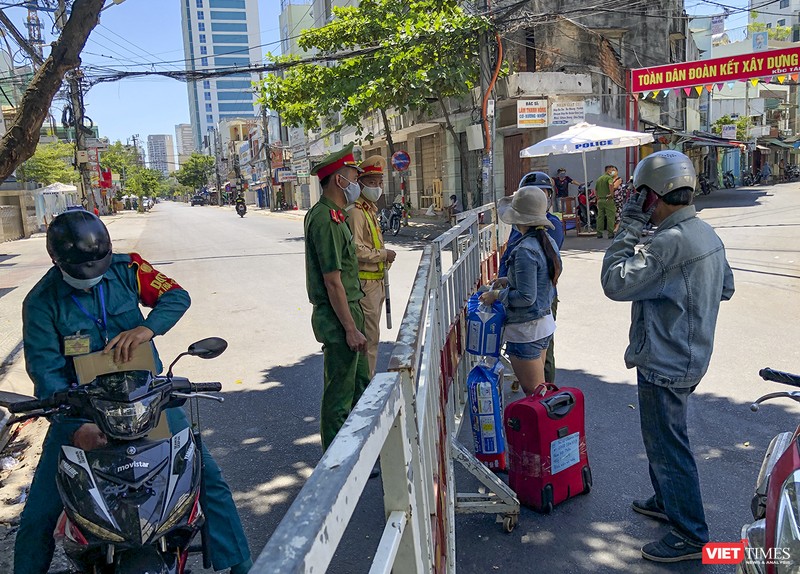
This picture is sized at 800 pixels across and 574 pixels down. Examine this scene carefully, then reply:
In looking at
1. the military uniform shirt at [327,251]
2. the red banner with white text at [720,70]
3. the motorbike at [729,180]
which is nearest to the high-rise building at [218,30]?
the motorbike at [729,180]

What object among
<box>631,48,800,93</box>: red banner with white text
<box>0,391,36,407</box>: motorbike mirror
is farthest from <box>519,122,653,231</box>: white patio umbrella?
<box>0,391,36,407</box>: motorbike mirror

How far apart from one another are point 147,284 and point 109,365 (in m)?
0.40

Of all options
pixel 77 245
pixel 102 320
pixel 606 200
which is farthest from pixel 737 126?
pixel 77 245

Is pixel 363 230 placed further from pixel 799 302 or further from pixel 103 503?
pixel 799 302

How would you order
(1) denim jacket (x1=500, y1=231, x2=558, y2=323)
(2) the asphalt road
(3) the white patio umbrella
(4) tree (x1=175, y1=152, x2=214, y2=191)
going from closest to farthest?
(2) the asphalt road, (1) denim jacket (x1=500, y1=231, x2=558, y2=323), (3) the white patio umbrella, (4) tree (x1=175, y1=152, x2=214, y2=191)

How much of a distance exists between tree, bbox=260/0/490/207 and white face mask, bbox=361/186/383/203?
37.4ft

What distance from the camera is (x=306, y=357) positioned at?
6.86 meters

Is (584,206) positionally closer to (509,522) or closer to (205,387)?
(509,522)

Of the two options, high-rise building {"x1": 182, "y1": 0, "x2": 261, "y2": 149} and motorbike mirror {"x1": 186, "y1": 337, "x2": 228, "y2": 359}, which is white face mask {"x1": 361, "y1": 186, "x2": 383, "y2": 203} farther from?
high-rise building {"x1": 182, "y1": 0, "x2": 261, "y2": 149}

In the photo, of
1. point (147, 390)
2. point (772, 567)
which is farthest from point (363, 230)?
point (772, 567)

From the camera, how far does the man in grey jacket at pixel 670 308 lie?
2797 millimetres

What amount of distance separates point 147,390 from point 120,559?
55cm

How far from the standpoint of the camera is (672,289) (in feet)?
9.20

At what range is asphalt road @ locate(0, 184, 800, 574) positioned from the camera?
3246mm
